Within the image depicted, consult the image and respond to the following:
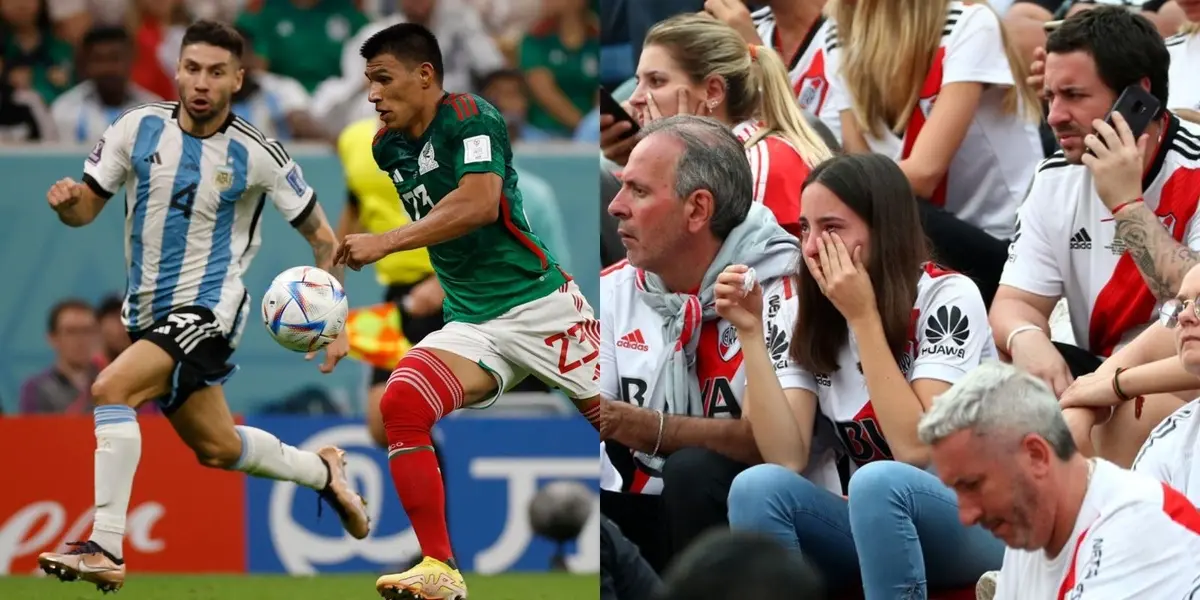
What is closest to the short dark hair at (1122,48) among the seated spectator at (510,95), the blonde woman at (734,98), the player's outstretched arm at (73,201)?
the blonde woman at (734,98)

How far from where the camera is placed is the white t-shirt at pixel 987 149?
5.67 meters

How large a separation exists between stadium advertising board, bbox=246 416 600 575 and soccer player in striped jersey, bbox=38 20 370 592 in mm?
3175

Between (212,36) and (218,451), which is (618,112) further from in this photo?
(218,451)

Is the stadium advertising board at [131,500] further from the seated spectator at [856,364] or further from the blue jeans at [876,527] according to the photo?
the blue jeans at [876,527]

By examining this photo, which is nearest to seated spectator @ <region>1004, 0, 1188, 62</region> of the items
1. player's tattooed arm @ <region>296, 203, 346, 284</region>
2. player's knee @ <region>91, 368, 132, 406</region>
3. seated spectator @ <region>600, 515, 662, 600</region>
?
player's tattooed arm @ <region>296, 203, 346, 284</region>

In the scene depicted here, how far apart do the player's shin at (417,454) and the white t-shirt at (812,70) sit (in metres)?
1.86

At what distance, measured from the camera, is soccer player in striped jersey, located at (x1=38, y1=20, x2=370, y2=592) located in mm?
6293

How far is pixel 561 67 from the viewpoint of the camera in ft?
36.9

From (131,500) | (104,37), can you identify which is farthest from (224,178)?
(104,37)

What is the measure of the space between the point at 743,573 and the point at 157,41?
955cm

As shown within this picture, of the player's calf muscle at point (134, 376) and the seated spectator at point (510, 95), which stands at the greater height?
the seated spectator at point (510, 95)

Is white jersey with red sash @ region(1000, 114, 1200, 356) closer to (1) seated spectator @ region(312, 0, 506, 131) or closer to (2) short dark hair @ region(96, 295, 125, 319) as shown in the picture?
(1) seated spectator @ region(312, 0, 506, 131)

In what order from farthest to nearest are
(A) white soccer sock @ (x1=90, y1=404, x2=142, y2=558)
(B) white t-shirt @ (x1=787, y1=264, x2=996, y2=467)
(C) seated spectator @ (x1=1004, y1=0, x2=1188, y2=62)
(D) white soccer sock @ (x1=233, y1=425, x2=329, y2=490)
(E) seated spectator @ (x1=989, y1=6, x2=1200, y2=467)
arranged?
(D) white soccer sock @ (x1=233, y1=425, x2=329, y2=490) → (A) white soccer sock @ (x1=90, y1=404, x2=142, y2=558) → (C) seated spectator @ (x1=1004, y1=0, x2=1188, y2=62) → (E) seated spectator @ (x1=989, y1=6, x2=1200, y2=467) → (B) white t-shirt @ (x1=787, y1=264, x2=996, y2=467)

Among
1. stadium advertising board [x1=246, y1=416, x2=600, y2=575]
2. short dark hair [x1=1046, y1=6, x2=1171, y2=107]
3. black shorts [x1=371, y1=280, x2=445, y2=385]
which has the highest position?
short dark hair [x1=1046, y1=6, x2=1171, y2=107]
